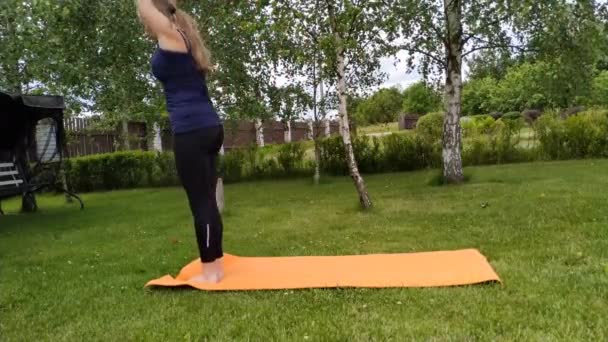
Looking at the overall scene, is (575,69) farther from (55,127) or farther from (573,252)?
(55,127)

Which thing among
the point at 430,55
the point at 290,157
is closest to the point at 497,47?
the point at 430,55

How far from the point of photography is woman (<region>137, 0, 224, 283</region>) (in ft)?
11.1

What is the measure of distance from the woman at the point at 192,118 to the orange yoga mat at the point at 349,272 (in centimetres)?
26

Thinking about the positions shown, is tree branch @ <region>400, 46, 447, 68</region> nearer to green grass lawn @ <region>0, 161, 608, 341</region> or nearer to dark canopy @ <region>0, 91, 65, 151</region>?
green grass lawn @ <region>0, 161, 608, 341</region>

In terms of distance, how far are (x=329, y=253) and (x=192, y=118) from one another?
1656 mm

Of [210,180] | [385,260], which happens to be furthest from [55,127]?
[385,260]


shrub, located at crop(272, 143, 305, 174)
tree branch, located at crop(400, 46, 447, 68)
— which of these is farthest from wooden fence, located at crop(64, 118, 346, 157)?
tree branch, located at crop(400, 46, 447, 68)

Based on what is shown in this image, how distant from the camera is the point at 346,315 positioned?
2.78 meters

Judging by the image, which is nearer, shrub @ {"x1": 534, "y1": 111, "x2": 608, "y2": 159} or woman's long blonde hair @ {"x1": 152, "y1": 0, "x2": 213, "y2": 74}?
woman's long blonde hair @ {"x1": 152, "y1": 0, "x2": 213, "y2": 74}

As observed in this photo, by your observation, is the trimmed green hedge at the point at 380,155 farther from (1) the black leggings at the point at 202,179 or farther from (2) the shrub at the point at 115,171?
(1) the black leggings at the point at 202,179

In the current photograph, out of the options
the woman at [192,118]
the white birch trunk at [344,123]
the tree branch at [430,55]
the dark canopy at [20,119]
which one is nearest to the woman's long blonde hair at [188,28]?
the woman at [192,118]

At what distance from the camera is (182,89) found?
3.45m

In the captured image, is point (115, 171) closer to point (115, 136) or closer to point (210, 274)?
point (115, 136)

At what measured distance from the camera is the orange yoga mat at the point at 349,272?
131 inches
